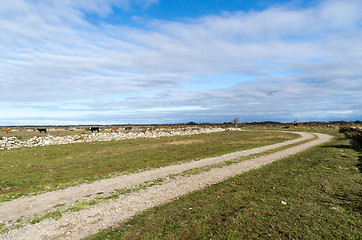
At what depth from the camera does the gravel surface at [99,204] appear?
25.5 feet

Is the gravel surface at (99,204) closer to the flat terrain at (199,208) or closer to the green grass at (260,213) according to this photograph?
the flat terrain at (199,208)

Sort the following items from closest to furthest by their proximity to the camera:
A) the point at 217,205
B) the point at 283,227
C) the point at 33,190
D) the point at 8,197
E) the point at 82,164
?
1. the point at 283,227
2. the point at 217,205
3. the point at 8,197
4. the point at 33,190
5. the point at 82,164

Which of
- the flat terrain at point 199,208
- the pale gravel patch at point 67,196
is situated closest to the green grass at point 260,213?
the flat terrain at point 199,208

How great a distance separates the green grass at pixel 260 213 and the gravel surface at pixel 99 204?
3.11 feet

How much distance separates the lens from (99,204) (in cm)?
1023

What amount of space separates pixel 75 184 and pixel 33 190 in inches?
94.1

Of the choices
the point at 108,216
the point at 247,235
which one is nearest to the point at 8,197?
the point at 108,216

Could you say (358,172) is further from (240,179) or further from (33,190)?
(33,190)

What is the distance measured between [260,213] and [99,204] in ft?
24.8

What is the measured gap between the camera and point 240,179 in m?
13.8

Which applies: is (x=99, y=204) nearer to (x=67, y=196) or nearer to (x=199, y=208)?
(x=67, y=196)

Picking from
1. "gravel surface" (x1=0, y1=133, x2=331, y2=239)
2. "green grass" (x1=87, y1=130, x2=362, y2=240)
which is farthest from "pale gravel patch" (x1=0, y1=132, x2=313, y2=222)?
"green grass" (x1=87, y1=130, x2=362, y2=240)

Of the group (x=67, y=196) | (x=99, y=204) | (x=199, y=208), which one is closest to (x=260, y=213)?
(x=199, y=208)

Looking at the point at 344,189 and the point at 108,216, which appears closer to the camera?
the point at 108,216
